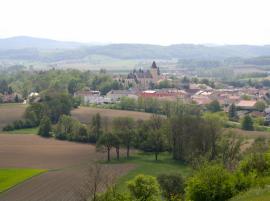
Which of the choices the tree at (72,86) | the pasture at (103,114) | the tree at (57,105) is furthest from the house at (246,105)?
the tree at (72,86)

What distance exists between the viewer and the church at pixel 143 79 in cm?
11386

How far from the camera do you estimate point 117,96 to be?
9712 cm

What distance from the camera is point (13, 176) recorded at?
1499 inches

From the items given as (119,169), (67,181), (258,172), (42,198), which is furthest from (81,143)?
(258,172)

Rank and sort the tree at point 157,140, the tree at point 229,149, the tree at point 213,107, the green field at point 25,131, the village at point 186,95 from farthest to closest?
the village at point 186,95 < the tree at point 213,107 < the green field at point 25,131 < the tree at point 157,140 < the tree at point 229,149

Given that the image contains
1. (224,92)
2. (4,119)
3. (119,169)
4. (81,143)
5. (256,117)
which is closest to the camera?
(119,169)

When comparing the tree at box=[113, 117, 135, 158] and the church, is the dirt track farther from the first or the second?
the church

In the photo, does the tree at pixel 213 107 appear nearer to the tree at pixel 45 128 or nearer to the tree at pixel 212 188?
the tree at pixel 45 128

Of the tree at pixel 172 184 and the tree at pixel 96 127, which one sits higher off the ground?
the tree at pixel 172 184

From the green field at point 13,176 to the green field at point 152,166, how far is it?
7.47 m

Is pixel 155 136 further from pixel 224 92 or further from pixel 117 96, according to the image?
pixel 224 92

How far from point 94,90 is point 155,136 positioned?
61776 millimetres

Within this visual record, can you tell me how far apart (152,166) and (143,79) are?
77.5m

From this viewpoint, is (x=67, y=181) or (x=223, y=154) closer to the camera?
(x=67, y=181)
